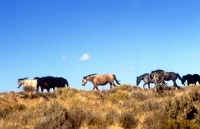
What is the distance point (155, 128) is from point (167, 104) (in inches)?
59.5

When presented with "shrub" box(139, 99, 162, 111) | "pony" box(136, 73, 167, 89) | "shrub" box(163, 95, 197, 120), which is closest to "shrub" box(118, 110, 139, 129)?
"shrub" box(163, 95, 197, 120)

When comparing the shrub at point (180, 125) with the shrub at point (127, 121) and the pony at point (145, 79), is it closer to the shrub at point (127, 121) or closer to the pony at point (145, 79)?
the shrub at point (127, 121)

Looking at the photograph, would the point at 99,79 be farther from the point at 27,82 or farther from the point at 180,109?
the point at 180,109

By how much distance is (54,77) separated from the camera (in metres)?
35.1

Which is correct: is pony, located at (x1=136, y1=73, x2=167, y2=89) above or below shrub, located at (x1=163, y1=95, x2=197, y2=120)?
above

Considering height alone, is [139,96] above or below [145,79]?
below

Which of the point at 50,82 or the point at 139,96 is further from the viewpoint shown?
the point at 50,82

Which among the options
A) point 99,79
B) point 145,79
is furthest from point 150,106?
point 99,79

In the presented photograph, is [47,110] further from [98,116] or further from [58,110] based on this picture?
[98,116]

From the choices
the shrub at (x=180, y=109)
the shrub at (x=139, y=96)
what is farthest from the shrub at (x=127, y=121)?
the shrub at (x=139, y=96)

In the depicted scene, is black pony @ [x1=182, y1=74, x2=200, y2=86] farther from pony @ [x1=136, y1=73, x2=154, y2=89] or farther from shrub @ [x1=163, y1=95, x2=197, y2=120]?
shrub @ [x1=163, y1=95, x2=197, y2=120]

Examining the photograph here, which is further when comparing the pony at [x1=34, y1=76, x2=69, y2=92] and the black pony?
the black pony

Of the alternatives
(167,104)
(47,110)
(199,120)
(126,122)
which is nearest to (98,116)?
(126,122)

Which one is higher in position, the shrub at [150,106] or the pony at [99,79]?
the pony at [99,79]
